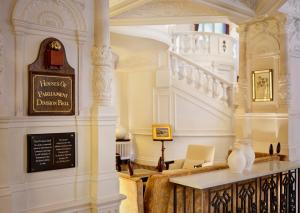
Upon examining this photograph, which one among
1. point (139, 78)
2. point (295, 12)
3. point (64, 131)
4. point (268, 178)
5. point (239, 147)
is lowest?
point (268, 178)

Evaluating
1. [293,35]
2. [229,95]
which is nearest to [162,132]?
[229,95]

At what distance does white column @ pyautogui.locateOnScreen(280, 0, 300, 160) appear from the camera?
4949 millimetres

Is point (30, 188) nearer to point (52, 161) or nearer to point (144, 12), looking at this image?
point (52, 161)

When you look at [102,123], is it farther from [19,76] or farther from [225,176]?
[225,176]

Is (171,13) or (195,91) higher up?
(171,13)

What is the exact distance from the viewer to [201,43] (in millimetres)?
9281

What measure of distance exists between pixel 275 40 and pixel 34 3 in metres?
3.79

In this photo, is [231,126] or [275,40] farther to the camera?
[231,126]

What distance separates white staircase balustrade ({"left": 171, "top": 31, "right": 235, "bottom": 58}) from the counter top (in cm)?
520

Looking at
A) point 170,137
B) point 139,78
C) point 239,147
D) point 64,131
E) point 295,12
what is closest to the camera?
point 64,131

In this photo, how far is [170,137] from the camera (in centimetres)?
765

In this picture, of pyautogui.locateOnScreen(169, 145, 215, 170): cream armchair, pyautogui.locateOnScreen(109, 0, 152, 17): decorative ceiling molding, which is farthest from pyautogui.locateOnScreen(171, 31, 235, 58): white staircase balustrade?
pyautogui.locateOnScreen(109, 0, 152, 17): decorative ceiling molding

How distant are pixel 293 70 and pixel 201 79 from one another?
3.07m

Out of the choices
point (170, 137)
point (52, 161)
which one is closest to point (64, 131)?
point (52, 161)
